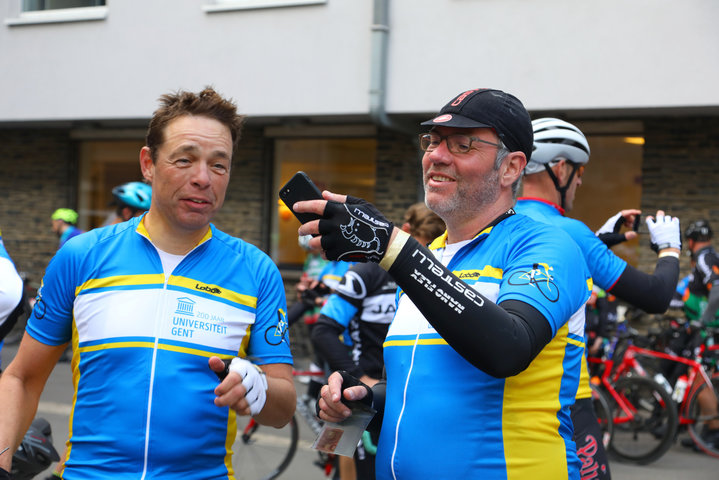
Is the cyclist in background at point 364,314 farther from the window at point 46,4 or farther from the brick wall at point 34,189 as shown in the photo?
the brick wall at point 34,189

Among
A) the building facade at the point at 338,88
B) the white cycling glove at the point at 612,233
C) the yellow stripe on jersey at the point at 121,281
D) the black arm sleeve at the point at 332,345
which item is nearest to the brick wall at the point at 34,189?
the building facade at the point at 338,88

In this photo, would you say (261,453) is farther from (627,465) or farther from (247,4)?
(247,4)

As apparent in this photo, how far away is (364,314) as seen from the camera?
4.67 m

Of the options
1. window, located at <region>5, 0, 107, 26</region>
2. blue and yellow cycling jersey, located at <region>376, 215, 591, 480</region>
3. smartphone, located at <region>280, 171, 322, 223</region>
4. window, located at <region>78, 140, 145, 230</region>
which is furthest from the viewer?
window, located at <region>78, 140, 145, 230</region>

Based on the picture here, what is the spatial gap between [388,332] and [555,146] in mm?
1444

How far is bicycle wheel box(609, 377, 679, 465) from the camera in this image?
736 centimetres

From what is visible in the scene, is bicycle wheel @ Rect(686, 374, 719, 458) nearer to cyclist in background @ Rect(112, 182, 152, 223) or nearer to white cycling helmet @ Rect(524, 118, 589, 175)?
white cycling helmet @ Rect(524, 118, 589, 175)

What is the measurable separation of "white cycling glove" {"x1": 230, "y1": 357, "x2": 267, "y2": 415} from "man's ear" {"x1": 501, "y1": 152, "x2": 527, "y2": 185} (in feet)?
2.81

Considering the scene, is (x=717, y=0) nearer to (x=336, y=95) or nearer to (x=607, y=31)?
(x=607, y=31)

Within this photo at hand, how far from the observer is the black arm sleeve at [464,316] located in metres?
1.77

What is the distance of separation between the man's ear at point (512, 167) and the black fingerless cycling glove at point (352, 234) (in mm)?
564

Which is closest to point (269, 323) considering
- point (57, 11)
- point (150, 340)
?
point (150, 340)

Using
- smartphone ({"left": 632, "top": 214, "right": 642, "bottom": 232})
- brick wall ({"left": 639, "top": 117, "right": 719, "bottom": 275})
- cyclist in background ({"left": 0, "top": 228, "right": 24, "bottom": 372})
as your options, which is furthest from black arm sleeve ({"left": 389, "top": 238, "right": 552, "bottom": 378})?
brick wall ({"left": 639, "top": 117, "right": 719, "bottom": 275})

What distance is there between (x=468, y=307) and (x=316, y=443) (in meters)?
0.74
